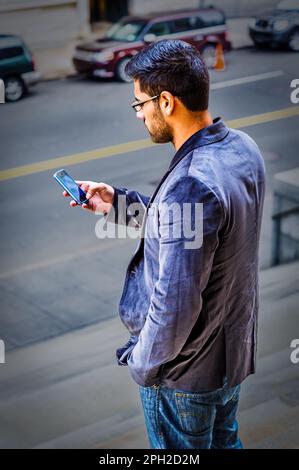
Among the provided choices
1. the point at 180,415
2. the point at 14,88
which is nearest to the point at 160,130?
the point at 180,415

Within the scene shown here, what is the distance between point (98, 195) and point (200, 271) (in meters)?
0.59

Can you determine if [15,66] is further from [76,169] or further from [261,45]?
[261,45]

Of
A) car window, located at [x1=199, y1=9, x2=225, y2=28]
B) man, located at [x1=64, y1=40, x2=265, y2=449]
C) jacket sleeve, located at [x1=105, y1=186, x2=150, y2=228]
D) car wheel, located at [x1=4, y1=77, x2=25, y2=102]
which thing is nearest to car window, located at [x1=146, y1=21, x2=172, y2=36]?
car window, located at [x1=199, y1=9, x2=225, y2=28]

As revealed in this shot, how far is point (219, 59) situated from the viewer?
17.0 ft

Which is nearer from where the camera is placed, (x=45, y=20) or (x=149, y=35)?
(x=45, y=20)

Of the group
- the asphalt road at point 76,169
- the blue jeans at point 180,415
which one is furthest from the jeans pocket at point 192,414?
the asphalt road at point 76,169

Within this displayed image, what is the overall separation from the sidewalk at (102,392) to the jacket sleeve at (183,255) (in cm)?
136

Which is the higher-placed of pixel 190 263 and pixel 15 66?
pixel 190 263

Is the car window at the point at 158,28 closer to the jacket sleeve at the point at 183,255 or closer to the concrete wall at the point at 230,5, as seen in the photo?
the concrete wall at the point at 230,5

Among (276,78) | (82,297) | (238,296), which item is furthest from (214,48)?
(238,296)

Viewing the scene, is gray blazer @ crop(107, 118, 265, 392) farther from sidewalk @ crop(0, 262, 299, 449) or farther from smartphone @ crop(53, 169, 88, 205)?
sidewalk @ crop(0, 262, 299, 449)

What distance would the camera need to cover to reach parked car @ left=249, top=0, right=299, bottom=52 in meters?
4.88

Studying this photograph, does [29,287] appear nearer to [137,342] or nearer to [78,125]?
[78,125]

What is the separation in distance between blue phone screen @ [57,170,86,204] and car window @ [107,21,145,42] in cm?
317
